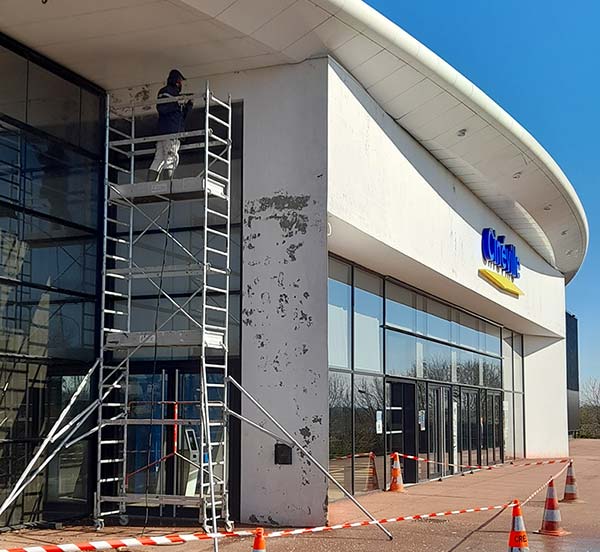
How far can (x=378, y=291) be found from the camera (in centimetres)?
1873

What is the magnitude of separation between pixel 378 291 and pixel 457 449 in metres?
6.75

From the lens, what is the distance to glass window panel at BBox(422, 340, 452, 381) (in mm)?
21531

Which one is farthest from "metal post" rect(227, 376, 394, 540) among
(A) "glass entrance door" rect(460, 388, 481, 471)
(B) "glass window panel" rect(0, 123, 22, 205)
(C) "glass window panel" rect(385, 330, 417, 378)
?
(A) "glass entrance door" rect(460, 388, 481, 471)

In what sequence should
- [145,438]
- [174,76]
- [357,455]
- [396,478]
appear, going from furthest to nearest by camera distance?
[396,478] → [357,455] → [145,438] → [174,76]

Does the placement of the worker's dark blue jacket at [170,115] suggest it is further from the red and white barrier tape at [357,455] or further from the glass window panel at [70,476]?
the red and white barrier tape at [357,455]

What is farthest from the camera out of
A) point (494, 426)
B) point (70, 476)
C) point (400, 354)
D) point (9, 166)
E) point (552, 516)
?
point (494, 426)

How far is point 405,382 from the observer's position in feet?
65.8

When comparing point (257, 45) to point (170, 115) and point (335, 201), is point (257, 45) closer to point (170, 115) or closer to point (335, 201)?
point (170, 115)

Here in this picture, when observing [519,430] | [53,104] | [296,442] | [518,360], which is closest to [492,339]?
[518,360]

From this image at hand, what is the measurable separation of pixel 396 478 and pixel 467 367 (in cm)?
740

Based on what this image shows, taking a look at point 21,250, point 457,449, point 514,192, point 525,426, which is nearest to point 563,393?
point 525,426

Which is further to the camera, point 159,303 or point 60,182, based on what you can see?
point 159,303

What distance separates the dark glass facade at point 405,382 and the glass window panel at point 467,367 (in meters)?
0.03

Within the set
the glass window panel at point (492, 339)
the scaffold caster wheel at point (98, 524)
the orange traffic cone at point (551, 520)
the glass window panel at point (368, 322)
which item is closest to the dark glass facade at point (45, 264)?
the scaffold caster wheel at point (98, 524)
